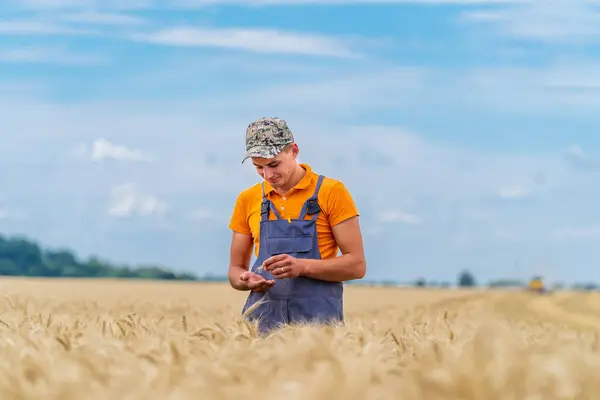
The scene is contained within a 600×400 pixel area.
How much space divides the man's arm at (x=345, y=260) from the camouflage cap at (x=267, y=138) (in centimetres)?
63

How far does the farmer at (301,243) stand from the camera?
553 cm

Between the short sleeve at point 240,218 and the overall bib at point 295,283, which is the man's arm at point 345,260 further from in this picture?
the short sleeve at point 240,218

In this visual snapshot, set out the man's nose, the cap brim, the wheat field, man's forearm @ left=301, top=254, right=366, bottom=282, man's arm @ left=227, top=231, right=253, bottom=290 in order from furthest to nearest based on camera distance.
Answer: man's arm @ left=227, top=231, right=253, bottom=290 < man's forearm @ left=301, top=254, right=366, bottom=282 < the man's nose < the cap brim < the wheat field

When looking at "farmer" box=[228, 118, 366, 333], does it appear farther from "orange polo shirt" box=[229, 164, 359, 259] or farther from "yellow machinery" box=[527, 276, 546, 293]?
"yellow machinery" box=[527, 276, 546, 293]

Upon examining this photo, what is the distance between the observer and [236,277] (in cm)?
579

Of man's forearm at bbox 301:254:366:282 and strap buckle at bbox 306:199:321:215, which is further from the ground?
strap buckle at bbox 306:199:321:215

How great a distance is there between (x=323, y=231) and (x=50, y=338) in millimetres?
1850

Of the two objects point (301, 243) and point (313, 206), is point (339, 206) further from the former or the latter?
point (301, 243)

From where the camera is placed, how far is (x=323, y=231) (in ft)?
18.8

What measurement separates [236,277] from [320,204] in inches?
27.0

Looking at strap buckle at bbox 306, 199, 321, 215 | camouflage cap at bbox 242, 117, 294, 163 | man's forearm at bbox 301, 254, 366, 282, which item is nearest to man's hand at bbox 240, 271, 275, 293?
man's forearm at bbox 301, 254, 366, 282

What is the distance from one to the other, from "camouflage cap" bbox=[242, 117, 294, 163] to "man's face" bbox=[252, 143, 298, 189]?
0.18 feet

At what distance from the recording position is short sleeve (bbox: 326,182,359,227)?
5633mm

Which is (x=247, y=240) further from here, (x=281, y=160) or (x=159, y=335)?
(x=159, y=335)
